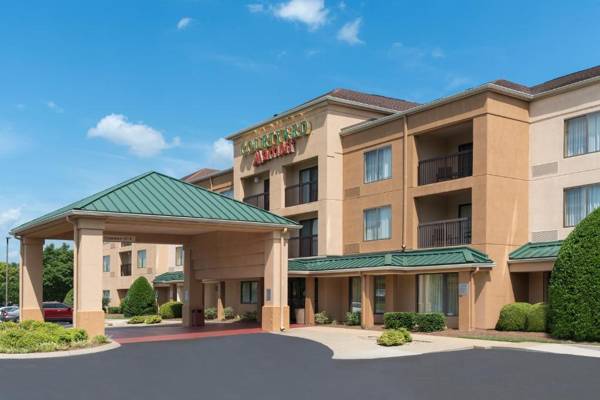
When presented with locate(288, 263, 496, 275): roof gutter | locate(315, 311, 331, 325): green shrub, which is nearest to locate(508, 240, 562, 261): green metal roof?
locate(288, 263, 496, 275): roof gutter

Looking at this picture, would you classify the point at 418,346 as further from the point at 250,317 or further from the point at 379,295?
the point at 250,317

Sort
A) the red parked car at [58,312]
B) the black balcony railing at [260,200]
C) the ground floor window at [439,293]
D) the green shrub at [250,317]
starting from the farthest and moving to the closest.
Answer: the red parked car at [58,312], the black balcony railing at [260,200], the green shrub at [250,317], the ground floor window at [439,293]

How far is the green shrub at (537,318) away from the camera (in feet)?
81.6

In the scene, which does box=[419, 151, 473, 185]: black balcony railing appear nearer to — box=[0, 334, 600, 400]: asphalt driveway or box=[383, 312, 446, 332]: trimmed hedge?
box=[383, 312, 446, 332]: trimmed hedge

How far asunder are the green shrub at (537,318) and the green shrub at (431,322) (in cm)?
326

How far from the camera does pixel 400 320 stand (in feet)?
91.4

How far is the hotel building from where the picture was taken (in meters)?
26.8

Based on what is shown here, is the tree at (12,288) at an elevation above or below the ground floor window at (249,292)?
below

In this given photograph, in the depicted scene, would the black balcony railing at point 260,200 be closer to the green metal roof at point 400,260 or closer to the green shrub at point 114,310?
the green metal roof at point 400,260

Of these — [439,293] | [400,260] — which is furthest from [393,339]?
[439,293]

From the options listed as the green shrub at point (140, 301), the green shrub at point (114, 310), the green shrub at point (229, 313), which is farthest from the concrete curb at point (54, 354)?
the green shrub at point (114, 310)

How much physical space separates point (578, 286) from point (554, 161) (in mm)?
6872

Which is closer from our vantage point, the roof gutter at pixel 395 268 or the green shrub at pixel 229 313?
the roof gutter at pixel 395 268

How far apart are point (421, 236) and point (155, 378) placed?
17.9 m
